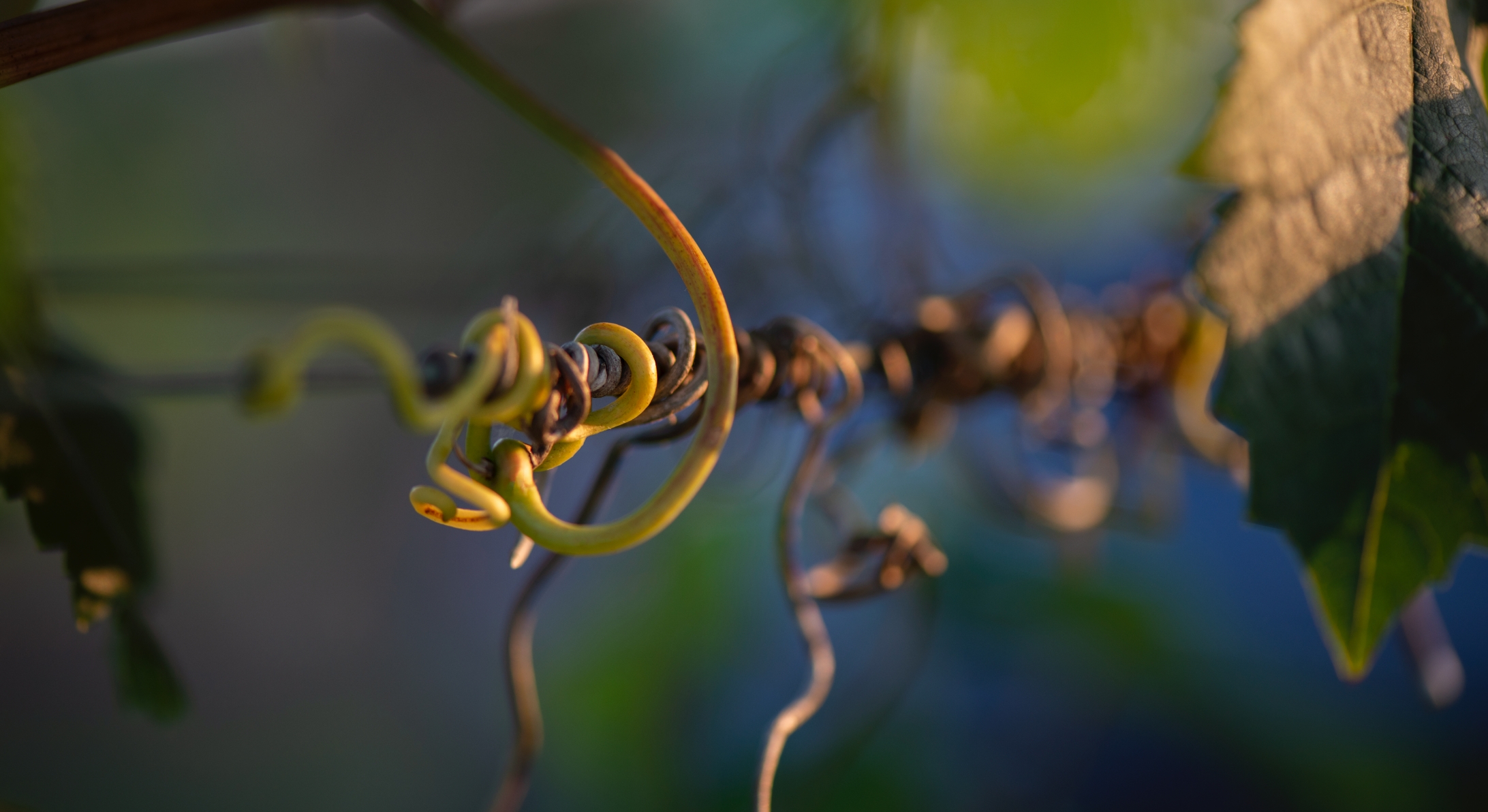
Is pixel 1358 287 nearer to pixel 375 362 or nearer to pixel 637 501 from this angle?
pixel 375 362

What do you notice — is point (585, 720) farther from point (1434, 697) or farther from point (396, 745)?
point (1434, 697)

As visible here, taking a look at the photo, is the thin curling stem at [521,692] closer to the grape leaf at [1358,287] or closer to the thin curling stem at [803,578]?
the thin curling stem at [803,578]

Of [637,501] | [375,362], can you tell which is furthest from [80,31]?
[637,501]

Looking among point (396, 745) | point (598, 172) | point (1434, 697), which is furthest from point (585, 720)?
point (598, 172)

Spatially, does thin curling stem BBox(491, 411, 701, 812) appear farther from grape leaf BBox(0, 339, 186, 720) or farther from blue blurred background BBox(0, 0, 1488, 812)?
blue blurred background BBox(0, 0, 1488, 812)

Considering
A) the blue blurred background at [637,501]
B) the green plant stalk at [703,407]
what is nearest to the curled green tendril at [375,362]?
the green plant stalk at [703,407]

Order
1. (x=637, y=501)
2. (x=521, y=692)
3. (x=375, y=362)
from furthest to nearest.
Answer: (x=637, y=501), (x=521, y=692), (x=375, y=362)
